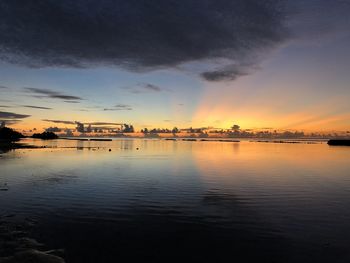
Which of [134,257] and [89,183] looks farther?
[89,183]

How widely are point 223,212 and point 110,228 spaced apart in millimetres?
9697

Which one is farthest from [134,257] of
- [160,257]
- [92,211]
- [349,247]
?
[349,247]

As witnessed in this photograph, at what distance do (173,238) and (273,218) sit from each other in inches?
352

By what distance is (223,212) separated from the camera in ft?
84.5

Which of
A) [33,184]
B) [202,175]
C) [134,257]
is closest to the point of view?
[134,257]

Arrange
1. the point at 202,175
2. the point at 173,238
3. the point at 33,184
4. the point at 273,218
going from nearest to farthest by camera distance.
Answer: the point at 173,238 < the point at 273,218 < the point at 33,184 < the point at 202,175

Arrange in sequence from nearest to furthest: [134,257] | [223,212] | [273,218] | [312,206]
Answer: [134,257]
[273,218]
[223,212]
[312,206]

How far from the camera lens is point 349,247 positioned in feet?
58.4

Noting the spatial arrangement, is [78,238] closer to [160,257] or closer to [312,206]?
[160,257]

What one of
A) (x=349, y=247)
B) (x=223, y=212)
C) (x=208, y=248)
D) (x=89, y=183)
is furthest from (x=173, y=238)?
(x=89, y=183)

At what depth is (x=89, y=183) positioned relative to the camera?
39.7 m

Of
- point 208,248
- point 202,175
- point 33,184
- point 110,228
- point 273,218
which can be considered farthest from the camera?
point 202,175

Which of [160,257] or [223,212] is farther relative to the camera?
[223,212]

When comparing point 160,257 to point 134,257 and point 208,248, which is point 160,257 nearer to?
point 134,257
